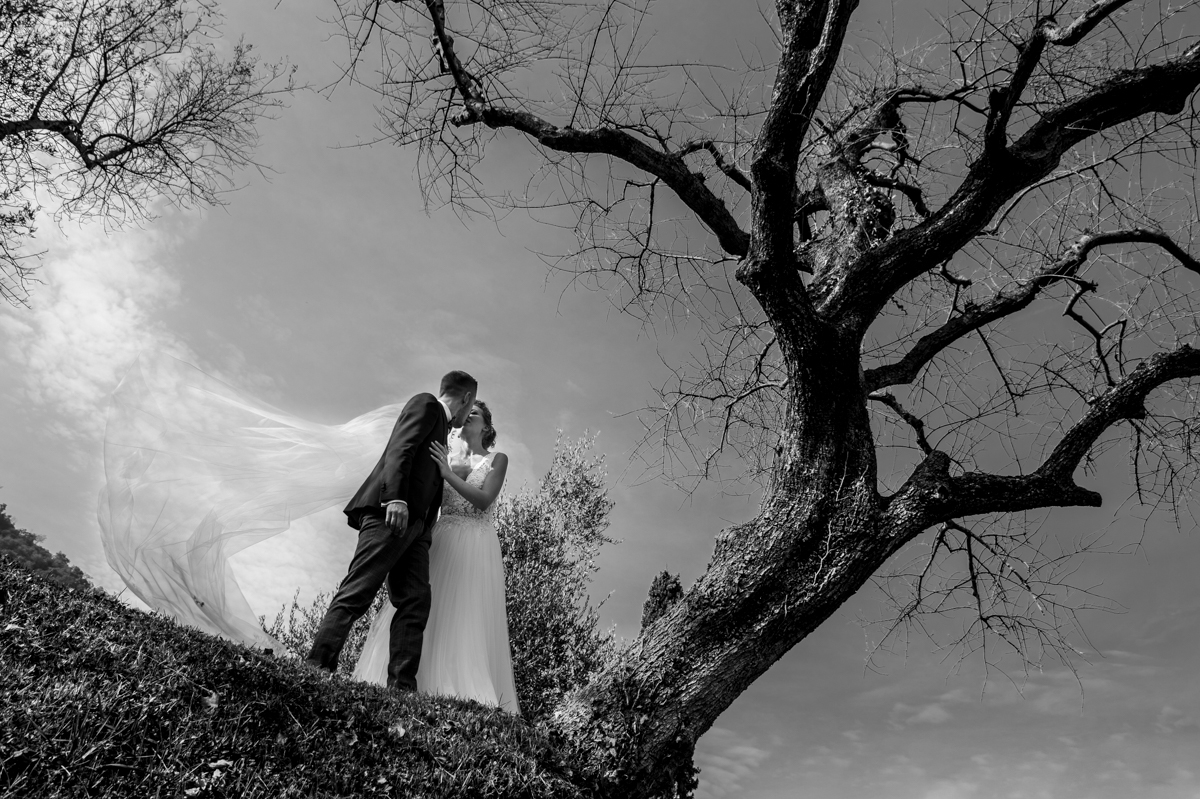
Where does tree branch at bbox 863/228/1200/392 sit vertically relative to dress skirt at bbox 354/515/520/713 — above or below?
above

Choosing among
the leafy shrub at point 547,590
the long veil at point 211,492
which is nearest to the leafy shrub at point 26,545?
the leafy shrub at point 547,590

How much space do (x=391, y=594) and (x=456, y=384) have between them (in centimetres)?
211

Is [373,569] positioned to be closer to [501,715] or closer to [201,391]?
[501,715]

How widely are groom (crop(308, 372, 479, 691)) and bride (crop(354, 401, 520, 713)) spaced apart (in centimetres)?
30

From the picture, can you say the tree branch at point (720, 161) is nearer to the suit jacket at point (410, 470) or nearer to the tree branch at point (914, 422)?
the tree branch at point (914, 422)

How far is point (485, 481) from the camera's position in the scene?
308 inches

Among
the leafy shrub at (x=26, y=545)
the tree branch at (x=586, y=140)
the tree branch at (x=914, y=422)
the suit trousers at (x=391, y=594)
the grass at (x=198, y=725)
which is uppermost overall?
the leafy shrub at (x=26, y=545)

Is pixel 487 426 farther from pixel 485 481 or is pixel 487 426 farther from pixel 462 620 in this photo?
pixel 462 620

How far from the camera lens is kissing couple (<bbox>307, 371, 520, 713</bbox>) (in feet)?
21.9

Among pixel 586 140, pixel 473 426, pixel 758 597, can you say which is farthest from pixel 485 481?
pixel 586 140

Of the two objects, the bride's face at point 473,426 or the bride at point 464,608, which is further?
the bride's face at point 473,426

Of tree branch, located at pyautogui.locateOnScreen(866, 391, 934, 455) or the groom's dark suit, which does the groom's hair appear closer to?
the groom's dark suit

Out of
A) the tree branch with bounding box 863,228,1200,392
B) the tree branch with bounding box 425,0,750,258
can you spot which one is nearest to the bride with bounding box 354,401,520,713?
the tree branch with bounding box 425,0,750,258

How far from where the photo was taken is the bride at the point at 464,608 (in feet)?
23.8
